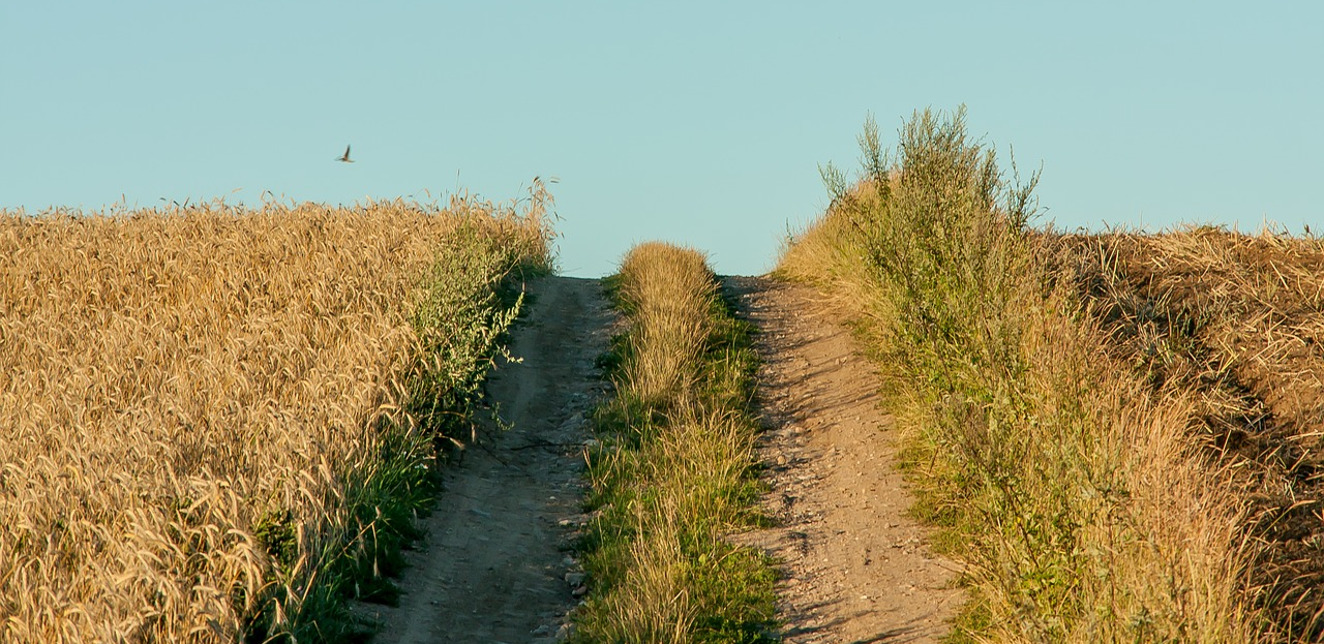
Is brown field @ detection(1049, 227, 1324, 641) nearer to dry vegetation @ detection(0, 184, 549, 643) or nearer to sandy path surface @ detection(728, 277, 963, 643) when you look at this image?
sandy path surface @ detection(728, 277, 963, 643)

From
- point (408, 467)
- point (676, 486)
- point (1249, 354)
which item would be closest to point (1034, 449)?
point (676, 486)

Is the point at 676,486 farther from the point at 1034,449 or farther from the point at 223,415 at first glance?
the point at 223,415

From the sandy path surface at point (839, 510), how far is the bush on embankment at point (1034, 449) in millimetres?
279

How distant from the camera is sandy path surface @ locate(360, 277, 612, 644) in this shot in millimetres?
7824

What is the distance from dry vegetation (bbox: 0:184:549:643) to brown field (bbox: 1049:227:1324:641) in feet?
17.5

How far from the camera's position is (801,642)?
7.39 metres

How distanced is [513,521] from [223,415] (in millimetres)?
2712

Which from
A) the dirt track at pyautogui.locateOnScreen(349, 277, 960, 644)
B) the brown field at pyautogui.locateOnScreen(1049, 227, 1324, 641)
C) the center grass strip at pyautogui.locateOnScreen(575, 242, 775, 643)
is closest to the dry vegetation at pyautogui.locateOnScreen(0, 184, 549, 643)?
the dirt track at pyautogui.locateOnScreen(349, 277, 960, 644)

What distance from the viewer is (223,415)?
26.1 ft

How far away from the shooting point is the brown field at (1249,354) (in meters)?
7.12

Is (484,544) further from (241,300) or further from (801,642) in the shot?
(241,300)

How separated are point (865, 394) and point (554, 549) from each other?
14.8 feet

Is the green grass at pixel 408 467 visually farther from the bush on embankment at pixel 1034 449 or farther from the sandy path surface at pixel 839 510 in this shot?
the bush on embankment at pixel 1034 449

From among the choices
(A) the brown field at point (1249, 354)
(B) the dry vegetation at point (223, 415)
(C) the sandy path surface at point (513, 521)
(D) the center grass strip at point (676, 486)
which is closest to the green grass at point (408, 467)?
(B) the dry vegetation at point (223, 415)
